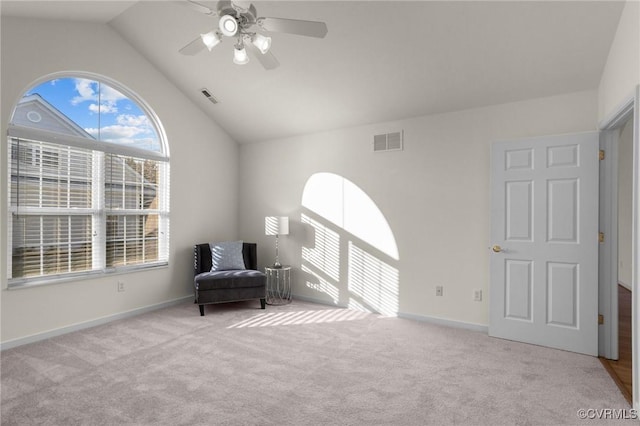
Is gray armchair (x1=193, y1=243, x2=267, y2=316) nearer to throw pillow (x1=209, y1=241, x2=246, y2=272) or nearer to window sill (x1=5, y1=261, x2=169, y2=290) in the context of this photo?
throw pillow (x1=209, y1=241, x2=246, y2=272)

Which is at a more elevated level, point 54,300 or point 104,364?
point 54,300

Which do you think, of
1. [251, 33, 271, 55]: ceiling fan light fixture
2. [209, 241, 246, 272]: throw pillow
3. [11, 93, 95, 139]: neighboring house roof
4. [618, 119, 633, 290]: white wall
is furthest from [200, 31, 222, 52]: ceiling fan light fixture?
[618, 119, 633, 290]: white wall

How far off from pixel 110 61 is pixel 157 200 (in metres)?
1.73

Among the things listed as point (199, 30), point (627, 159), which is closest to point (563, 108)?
point (627, 159)

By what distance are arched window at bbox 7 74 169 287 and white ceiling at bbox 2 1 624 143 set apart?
769mm

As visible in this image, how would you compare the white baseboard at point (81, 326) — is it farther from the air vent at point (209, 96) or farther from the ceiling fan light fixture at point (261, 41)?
the ceiling fan light fixture at point (261, 41)

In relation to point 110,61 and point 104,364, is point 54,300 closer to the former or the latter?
point 104,364

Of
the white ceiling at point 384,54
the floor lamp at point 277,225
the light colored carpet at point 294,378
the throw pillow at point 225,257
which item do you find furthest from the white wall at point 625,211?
the throw pillow at point 225,257

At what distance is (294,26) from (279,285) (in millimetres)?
3861

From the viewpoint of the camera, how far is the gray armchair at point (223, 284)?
4.39 m

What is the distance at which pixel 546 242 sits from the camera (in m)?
3.38

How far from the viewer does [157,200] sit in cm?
477

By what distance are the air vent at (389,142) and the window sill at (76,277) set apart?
3217 mm

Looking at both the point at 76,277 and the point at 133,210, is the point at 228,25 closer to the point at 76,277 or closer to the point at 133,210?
the point at 133,210
